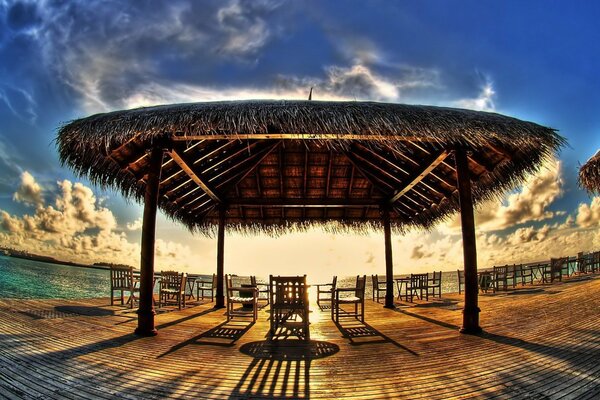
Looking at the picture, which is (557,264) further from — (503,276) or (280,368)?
(280,368)

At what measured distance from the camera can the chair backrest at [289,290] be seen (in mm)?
5035

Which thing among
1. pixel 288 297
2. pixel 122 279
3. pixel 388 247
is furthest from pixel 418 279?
pixel 122 279

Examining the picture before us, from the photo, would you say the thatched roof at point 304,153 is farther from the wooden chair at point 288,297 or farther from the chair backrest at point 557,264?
the chair backrest at point 557,264

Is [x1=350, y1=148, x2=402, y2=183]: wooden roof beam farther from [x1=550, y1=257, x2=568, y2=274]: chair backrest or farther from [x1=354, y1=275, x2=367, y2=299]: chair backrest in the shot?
[x1=550, y1=257, x2=568, y2=274]: chair backrest

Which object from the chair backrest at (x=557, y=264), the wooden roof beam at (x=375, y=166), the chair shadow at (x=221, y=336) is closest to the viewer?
the chair shadow at (x=221, y=336)

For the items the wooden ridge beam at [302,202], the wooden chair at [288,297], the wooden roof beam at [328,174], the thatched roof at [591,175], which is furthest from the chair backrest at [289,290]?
the thatched roof at [591,175]

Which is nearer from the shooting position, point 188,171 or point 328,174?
point 188,171

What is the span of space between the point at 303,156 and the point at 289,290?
4.49m

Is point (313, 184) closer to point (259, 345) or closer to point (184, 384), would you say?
point (259, 345)

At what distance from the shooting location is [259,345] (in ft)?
Answer: 14.8

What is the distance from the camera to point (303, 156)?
872 cm

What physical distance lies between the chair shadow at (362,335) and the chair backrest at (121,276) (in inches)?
206

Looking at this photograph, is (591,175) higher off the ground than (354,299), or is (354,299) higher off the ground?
(591,175)

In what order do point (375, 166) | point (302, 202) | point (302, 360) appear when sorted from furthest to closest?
point (302, 202) < point (375, 166) < point (302, 360)
